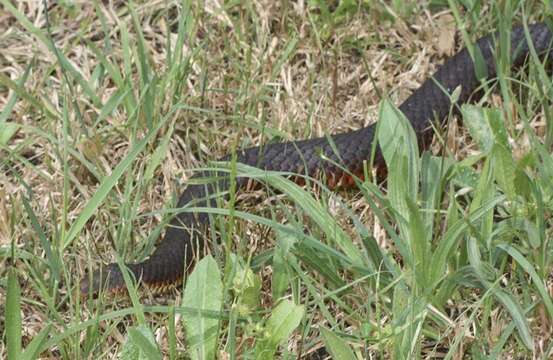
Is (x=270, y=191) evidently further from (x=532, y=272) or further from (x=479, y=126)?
(x=532, y=272)

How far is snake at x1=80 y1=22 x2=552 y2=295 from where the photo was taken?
3.58 m

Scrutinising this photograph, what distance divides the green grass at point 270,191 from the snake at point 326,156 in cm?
6

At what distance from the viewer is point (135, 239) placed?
3854 millimetres

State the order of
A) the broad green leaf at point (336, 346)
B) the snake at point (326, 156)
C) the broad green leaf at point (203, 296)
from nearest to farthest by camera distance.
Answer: the broad green leaf at point (336, 346) → the broad green leaf at point (203, 296) → the snake at point (326, 156)

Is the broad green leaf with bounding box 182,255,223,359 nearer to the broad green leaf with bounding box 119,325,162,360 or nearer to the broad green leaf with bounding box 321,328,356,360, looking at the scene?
the broad green leaf with bounding box 119,325,162,360

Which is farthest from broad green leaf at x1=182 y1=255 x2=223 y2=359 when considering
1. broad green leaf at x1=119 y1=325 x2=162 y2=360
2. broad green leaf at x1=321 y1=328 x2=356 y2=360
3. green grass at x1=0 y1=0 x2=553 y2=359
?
broad green leaf at x1=321 y1=328 x2=356 y2=360

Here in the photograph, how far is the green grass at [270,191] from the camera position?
3.08 meters

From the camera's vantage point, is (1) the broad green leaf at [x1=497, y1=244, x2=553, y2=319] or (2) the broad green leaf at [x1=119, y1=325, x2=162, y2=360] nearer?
(2) the broad green leaf at [x1=119, y1=325, x2=162, y2=360]

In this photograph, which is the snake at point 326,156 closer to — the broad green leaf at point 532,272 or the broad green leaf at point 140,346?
the broad green leaf at point 140,346

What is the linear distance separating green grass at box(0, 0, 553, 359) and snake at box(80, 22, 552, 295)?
64 mm

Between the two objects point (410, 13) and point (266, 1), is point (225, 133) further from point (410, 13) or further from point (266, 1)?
point (410, 13)

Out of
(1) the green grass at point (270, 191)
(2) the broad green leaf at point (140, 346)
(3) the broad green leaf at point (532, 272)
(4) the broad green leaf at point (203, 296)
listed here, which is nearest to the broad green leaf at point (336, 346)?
(1) the green grass at point (270, 191)

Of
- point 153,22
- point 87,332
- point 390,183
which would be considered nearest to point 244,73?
point 153,22

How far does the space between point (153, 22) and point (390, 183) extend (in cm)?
191
